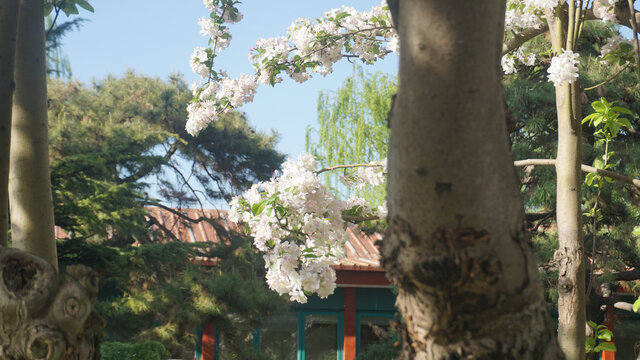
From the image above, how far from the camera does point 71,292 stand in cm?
276

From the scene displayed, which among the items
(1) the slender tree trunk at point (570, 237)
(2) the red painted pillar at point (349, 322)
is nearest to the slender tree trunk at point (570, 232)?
(1) the slender tree trunk at point (570, 237)

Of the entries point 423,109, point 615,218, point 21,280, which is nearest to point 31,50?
point 21,280

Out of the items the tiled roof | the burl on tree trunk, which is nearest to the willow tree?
the tiled roof

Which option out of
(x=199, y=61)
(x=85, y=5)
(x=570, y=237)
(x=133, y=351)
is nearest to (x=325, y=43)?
(x=199, y=61)

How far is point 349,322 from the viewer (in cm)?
1162

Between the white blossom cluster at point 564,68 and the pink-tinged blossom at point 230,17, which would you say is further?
the pink-tinged blossom at point 230,17

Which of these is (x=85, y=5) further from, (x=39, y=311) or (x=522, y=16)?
(x=522, y=16)

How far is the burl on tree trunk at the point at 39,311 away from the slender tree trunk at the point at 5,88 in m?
0.67

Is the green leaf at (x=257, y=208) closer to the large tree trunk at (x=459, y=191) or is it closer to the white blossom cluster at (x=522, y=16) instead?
the white blossom cluster at (x=522, y=16)

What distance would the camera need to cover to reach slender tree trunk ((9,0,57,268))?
3.30 m

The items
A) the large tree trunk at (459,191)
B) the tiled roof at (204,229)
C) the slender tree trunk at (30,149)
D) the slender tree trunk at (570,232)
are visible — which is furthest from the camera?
the tiled roof at (204,229)

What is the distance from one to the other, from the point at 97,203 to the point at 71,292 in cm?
632

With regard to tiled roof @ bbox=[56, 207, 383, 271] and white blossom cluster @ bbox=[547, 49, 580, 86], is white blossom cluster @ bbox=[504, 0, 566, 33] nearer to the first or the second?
white blossom cluster @ bbox=[547, 49, 580, 86]

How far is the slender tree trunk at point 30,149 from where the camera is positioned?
330cm
